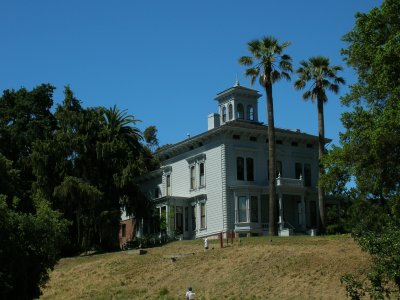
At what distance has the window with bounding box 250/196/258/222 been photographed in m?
52.9

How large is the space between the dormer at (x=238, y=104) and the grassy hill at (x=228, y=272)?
16.7 meters

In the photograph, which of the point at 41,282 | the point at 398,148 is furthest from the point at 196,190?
the point at 398,148

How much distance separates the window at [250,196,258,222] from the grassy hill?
8469mm

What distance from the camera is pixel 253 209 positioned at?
53.0 metres

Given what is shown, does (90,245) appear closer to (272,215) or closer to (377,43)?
(272,215)

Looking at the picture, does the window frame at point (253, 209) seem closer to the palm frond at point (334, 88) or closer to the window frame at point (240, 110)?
the window frame at point (240, 110)

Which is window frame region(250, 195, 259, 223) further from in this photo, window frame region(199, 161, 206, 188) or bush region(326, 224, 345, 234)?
bush region(326, 224, 345, 234)

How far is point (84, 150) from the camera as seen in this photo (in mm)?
53594

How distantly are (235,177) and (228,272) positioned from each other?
18.0m

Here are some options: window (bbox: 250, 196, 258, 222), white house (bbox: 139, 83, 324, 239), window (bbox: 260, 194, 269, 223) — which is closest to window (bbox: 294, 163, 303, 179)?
white house (bbox: 139, 83, 324, 239)

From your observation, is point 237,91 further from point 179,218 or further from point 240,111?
point 179,218

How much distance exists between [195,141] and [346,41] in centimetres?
2409

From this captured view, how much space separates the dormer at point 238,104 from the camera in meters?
58.2

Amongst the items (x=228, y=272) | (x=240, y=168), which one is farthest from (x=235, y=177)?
(x=228, y=272)
